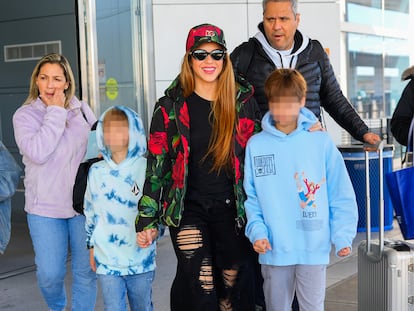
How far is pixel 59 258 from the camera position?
3.95 metres

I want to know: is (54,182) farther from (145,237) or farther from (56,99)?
(145,237)

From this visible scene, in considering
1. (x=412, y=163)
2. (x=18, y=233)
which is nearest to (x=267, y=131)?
(x=412, y=163)

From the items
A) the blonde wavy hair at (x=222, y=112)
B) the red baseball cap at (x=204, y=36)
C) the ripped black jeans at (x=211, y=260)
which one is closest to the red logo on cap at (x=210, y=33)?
the red baseball cap at (x=204, y=36)

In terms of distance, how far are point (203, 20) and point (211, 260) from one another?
14.2 feet

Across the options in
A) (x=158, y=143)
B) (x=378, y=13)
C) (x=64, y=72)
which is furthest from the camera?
(x=378, y=13)

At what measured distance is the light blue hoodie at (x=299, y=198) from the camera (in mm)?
3203

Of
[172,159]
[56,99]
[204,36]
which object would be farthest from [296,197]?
[56,99]

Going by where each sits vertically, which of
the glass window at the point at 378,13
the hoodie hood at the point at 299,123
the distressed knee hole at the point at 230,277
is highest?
the glass window at the point at 378,13

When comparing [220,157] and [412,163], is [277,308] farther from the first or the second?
[412,163]

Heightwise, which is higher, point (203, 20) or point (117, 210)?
point (203, 20)

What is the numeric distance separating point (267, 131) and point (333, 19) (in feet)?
14.6

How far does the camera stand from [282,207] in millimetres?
3219

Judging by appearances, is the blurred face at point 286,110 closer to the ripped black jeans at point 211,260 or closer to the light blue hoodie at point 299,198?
the light blue hoodie at point 299,198

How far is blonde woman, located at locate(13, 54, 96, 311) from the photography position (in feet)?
12.7
